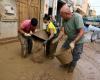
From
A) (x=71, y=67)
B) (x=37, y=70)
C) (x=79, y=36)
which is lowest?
(x=37, y=70)

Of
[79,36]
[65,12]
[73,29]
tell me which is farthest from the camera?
[73,29]

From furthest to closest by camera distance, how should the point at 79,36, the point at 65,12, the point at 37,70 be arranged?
the point at 37,70, the point at 65,12, the point at 79,36

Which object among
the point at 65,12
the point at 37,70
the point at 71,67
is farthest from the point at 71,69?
the point at 65,12

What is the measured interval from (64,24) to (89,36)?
1090 cm

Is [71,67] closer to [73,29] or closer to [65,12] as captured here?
[73,29]

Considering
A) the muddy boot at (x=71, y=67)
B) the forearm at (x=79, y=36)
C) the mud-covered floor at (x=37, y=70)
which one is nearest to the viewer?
the forearm at (x=79, y=36)

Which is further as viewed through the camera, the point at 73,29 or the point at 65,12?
the point at 73,29

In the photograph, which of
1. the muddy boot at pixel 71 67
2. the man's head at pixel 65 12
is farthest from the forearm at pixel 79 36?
the muddy boot at pixel 71 67

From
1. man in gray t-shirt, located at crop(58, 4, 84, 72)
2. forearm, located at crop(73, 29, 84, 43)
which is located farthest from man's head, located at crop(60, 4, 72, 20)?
forearm, located at crop(73, 29, 84, 43)

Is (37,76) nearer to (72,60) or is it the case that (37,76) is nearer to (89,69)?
(72,60)

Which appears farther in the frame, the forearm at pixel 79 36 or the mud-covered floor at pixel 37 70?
the mud-covered floor at pixel 37 70

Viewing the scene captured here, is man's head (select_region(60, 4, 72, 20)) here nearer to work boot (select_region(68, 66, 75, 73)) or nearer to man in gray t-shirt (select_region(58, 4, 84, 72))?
man in gray t-shirt (select_region(58, 4, 84, 72))

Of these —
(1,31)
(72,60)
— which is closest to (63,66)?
(72,60)

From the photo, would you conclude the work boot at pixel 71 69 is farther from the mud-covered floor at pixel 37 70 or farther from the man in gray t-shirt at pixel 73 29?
the mud-covered floor at pixel 37 70
